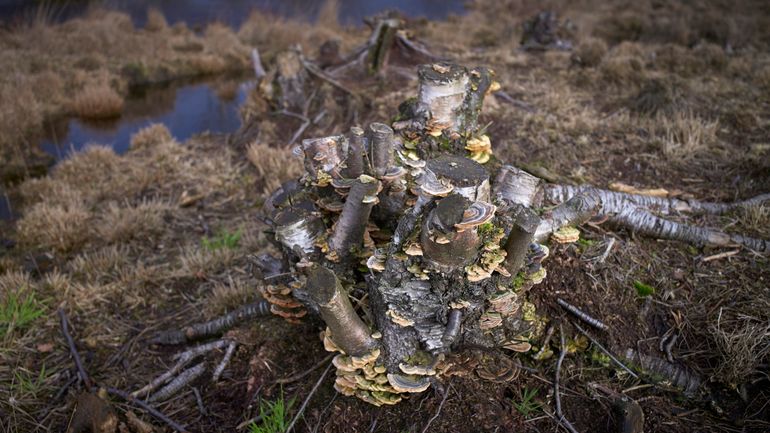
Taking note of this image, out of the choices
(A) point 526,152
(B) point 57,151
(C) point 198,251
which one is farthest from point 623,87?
(B) point 57,151

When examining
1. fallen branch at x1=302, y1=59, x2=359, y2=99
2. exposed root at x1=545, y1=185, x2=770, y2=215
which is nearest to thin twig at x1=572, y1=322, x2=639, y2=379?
exposed root at x1=545, y1=185, x2=770, y2=215

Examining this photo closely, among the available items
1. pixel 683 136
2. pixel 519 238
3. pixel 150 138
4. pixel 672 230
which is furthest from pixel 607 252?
pixel 150 138

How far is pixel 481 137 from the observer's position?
3223mm

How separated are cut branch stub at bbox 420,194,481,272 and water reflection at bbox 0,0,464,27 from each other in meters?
14.7

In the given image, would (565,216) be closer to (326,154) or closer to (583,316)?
(583,316)

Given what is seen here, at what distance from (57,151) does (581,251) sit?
28.0ft

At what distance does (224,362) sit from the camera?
10.7 ft

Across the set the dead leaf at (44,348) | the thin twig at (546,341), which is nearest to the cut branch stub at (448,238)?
the thin twig at (546,341)

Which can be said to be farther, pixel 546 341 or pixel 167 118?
pixel 167 118

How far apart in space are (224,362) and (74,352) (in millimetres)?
1216

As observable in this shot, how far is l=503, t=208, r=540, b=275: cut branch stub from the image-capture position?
7.07ft

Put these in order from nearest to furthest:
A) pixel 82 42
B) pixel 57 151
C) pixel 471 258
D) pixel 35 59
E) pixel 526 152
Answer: pixel 471 258 → pixel 526 152 → pixel 57 151 → pixel 35 59 → pixel 82 42

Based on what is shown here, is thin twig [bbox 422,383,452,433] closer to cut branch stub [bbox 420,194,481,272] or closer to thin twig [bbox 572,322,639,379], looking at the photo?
cut branch stub [bbox 420,194,481,272]

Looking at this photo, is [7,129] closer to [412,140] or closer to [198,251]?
[198,251]
